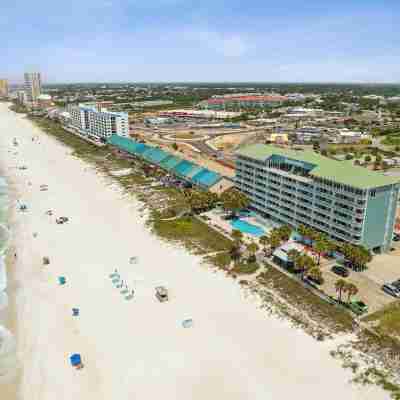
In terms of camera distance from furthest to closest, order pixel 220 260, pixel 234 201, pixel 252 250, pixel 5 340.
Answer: pixel 234 201 < pixel 220 260 < pixel 252 250 < pixel 5 340

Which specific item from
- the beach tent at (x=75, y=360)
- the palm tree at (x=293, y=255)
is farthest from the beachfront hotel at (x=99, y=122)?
the beach tent at (x=75, y=360)

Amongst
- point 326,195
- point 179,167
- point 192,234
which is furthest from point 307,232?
point 179,167

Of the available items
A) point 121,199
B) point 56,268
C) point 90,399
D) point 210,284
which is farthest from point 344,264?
point 121,199

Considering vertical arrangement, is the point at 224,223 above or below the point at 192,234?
above

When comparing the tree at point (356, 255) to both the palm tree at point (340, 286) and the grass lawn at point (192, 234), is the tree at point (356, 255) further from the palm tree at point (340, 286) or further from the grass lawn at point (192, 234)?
the grass lawn at point (192, 234)

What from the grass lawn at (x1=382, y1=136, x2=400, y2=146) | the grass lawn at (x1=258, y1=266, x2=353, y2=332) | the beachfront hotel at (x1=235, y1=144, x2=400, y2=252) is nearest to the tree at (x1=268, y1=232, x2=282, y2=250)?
the grass lawn at (x1=258, y1=266, x2=353, y2=332)

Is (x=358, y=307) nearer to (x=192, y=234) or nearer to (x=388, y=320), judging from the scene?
(x=388, y=320)
